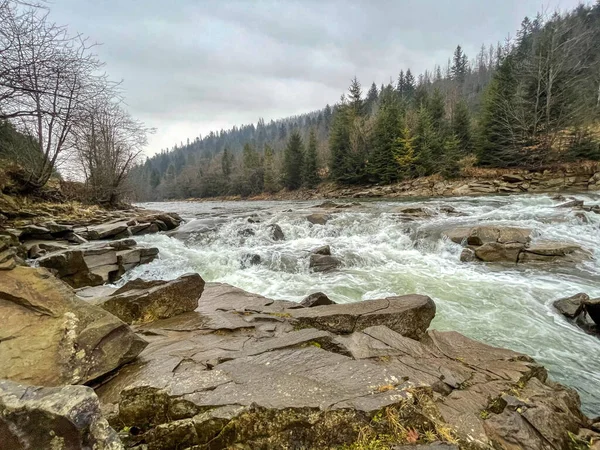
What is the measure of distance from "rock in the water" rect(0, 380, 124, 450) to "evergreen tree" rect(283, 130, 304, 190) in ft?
170

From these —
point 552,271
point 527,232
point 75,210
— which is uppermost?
point 75,210

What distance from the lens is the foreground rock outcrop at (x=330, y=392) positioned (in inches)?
77.7

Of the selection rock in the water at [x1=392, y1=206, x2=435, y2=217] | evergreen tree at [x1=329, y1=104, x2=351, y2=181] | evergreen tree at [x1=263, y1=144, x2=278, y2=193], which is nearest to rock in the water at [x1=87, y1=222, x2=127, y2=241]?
rock in the water at [x1=392, y1=206, x2=435, y2=217]

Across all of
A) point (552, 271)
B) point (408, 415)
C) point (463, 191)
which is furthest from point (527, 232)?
point (463, 191)

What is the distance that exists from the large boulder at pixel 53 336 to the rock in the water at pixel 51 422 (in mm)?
1187

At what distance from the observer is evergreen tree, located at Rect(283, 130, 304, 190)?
52844 mm

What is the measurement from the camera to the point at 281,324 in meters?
4.19

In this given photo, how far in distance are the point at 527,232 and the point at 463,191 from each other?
18.6m

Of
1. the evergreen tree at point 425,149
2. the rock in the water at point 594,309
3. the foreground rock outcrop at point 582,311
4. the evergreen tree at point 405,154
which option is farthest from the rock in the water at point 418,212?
the evergreen tree at point 405,154

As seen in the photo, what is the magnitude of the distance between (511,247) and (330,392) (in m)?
10.0

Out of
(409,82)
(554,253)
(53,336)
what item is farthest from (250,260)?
(409,82)

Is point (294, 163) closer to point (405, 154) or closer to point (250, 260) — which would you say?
point (405, 154)

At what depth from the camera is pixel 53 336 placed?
2.66 metres

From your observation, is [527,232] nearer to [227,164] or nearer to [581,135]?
[581,135]
